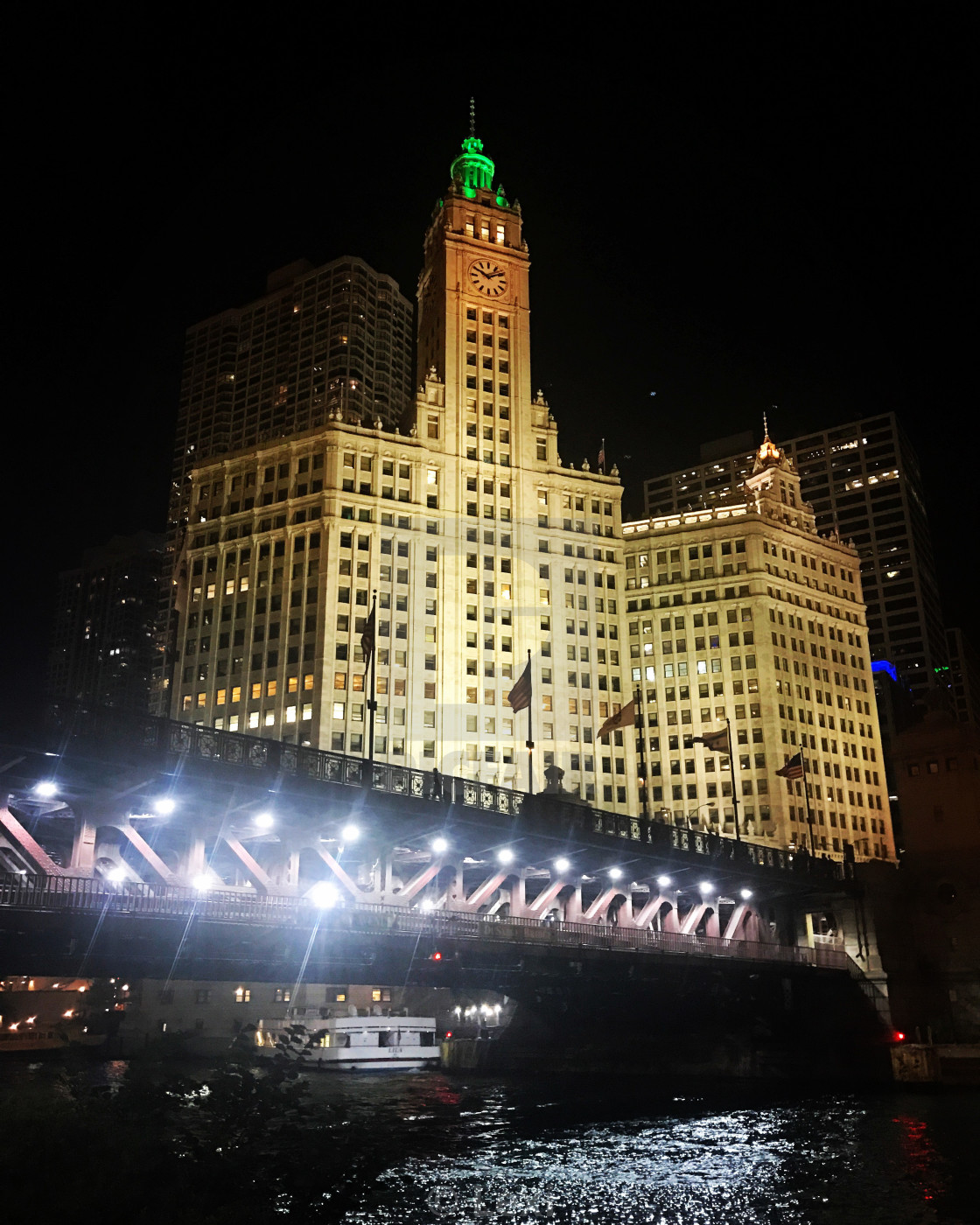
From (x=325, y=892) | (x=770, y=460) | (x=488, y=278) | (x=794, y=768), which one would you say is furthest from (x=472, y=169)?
(x=325, y=892)

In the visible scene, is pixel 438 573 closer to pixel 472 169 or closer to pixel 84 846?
pixel 472 169

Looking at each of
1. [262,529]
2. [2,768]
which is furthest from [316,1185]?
[262,529]

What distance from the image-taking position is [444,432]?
130 m

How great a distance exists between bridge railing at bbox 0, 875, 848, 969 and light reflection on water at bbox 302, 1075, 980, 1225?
8.43m

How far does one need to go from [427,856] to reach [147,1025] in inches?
2088

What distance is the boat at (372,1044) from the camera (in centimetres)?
8425

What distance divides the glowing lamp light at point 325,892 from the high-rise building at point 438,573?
5444 centimetres

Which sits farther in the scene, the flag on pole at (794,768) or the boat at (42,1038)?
the boat at (42,1038)

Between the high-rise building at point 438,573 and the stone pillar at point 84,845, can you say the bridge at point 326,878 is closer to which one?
the stone pillar at point 84,845

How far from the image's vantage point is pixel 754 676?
141m

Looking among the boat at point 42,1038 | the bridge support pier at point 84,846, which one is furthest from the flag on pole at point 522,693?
the boat at point 42,1038

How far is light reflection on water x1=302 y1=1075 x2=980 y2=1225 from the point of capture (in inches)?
1320

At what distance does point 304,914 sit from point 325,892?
732 cm

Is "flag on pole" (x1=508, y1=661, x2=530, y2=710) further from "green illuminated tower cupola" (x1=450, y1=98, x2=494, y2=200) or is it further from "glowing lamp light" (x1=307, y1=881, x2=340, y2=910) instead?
"green illuminated tower cupola" (x1=450, y1=98, x2=494, y2=200)
